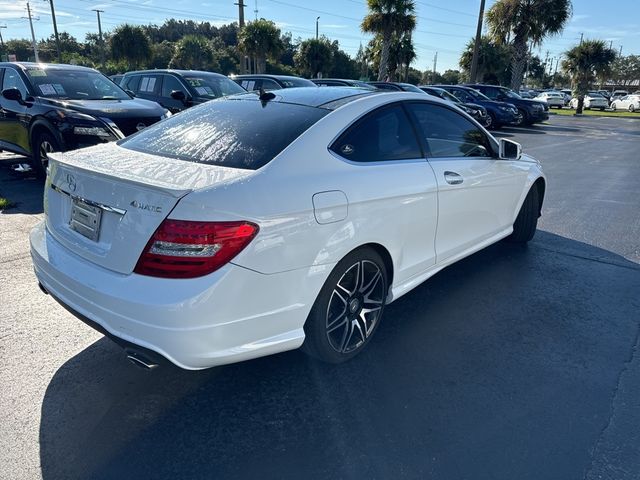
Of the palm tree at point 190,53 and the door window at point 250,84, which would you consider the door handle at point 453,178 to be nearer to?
the door window at point 250,84

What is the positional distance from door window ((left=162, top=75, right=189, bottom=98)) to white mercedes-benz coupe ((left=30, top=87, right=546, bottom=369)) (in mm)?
6938

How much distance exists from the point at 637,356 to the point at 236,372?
2.58 metres

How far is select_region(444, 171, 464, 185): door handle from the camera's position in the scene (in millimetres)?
3413

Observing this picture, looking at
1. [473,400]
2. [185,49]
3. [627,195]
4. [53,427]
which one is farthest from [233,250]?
[185,49]

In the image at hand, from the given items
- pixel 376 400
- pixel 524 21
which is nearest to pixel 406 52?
pixel 524 21

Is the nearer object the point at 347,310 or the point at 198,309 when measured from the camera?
the point at 198,309

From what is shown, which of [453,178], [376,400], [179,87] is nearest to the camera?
[376,400]

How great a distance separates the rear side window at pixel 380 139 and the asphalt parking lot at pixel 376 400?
1229mm

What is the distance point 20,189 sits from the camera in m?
6.97

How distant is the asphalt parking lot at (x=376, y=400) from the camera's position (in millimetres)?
2184

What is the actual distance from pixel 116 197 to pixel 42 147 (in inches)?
224

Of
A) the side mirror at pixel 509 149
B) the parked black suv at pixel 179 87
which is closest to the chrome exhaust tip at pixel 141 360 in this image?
the side mirror at pixel 509 149

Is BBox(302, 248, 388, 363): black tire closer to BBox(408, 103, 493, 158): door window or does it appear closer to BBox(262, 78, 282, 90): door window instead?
BBox(408, 103, 493, 158): door window

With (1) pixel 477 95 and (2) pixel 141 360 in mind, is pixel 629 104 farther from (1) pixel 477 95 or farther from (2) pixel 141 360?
(2) pixel 141 360
